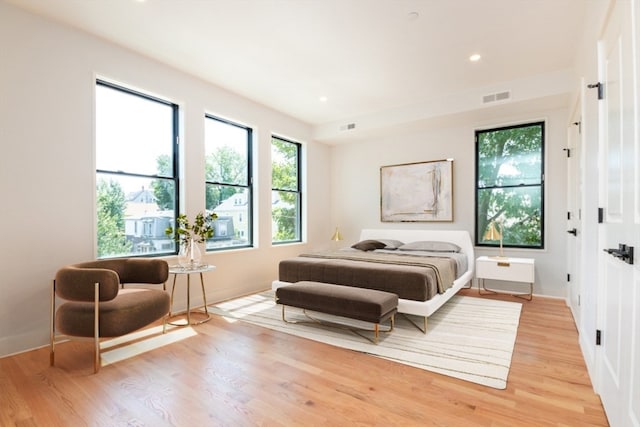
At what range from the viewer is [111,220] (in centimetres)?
338

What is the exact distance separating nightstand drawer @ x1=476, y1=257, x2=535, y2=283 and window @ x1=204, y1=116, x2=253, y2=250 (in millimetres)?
3444

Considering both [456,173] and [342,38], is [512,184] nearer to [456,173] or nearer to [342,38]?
[456,173]

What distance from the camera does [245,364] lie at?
8.10 feet

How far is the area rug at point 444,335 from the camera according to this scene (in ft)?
7.93

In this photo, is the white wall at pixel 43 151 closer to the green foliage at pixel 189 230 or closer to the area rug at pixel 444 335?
the green foliage at pixel 189 230

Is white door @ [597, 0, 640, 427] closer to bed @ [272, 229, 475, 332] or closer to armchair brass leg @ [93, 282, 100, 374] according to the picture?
bed @ [272, 229, 475, 332]

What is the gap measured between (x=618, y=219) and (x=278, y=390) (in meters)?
2.18

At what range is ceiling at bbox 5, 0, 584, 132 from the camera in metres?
2.74

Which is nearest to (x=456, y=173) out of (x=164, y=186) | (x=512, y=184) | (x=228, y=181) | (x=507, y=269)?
(x=512, y=184)

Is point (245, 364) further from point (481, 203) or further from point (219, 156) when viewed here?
point (481, 203)

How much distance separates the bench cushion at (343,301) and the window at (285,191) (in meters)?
2.18

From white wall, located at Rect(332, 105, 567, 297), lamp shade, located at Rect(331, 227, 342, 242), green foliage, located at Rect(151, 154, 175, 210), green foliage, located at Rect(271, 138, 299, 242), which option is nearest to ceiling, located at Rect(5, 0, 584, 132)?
white wall, located at Rect(332, 105, 567, 297)

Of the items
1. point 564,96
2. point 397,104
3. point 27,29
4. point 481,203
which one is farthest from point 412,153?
point 27,29

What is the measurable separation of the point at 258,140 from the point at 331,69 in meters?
1.68
